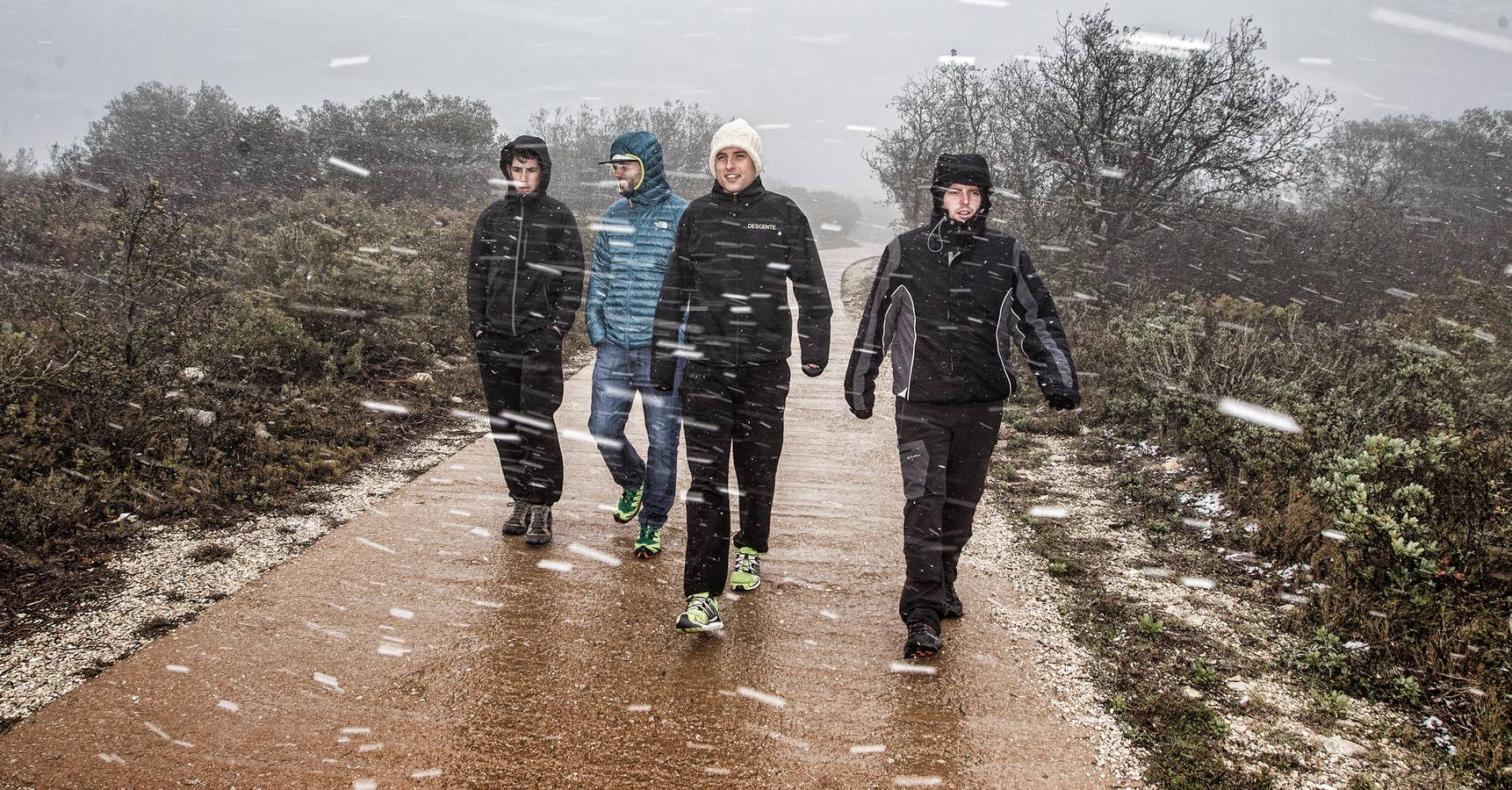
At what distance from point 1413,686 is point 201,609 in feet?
17.8

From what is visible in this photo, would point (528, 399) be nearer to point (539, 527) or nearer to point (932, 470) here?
point (539, 527)

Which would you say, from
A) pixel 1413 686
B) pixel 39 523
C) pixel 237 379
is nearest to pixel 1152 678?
pixel 1413 686

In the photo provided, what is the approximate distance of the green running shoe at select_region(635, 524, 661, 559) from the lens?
436cm

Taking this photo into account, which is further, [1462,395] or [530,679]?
[1462,395]

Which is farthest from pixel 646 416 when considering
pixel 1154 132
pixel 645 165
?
pixel 1154 132

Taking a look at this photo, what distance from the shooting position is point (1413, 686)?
3.17 m

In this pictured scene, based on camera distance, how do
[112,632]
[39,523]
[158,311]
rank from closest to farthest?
[112,632] → [39,523] → [158,311]

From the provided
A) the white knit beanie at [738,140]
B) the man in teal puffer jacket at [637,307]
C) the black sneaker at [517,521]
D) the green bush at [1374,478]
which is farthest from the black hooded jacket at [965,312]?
the black sneaker at [517,521]

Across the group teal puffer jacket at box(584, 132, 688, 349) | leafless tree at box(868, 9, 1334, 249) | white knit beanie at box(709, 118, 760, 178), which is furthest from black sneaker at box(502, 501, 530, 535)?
leafless tree at box(868, 9, 1334, 249)

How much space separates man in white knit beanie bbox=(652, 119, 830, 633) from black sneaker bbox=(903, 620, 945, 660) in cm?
87

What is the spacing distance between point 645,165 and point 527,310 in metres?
1.08

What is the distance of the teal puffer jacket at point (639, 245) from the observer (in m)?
4.23

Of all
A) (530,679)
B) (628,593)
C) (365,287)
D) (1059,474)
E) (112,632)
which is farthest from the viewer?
(365,287)

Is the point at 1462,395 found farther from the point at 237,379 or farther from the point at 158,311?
the point at 158,311
